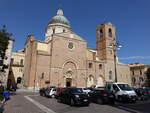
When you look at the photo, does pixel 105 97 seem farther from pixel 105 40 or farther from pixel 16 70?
pixel 16 70

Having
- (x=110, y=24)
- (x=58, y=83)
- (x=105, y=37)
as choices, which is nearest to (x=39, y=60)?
(x=58, y=83)

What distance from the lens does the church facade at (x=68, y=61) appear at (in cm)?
3288

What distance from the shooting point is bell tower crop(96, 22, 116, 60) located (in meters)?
43.5

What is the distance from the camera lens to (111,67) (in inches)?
1725

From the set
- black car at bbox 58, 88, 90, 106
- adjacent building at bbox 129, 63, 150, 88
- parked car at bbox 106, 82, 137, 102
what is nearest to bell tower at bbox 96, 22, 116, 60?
adjacent building at bbox 129, 63, 150, 88

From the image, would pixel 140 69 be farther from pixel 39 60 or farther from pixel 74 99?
pixel 74 99

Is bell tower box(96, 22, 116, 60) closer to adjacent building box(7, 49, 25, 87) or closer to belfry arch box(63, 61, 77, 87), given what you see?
belfry arch box(63, 61, 77, 87)

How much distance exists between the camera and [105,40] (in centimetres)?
4331

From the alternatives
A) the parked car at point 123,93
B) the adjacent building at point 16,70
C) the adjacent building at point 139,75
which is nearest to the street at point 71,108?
the parked car at point 123,93

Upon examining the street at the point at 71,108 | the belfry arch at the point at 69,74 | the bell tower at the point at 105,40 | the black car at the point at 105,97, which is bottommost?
the street at the point at 71,108

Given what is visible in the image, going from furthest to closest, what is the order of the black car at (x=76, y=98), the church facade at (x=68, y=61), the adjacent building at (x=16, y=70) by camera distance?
1. the adjacent building at (x=16, y=70)
2. the church facade at (x=68, y=61)
3. the black car at (x=76, y=98)

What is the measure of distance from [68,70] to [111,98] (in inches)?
964

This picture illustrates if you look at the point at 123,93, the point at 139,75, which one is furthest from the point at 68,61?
the point at 139,75

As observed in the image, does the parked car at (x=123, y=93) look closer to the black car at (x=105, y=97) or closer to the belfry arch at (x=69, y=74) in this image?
the black car at (x=105, y=97)
